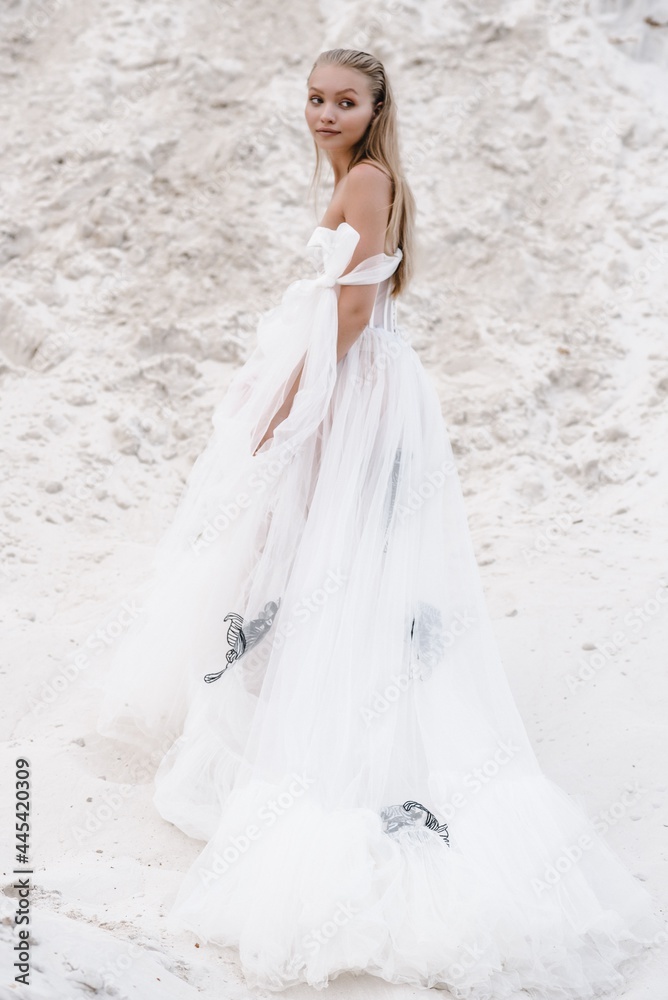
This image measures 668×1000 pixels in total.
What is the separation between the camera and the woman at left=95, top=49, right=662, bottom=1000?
1987 millimetres

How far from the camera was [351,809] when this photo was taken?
2.18m

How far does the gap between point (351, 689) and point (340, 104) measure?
56.4 inches

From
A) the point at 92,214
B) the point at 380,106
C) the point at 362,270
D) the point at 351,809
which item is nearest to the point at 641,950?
the point at 351,809

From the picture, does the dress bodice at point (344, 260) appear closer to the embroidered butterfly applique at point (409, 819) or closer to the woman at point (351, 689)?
the woman at point (351, 689)

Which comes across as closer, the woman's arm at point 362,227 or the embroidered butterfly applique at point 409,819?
the embroidered butterfly applique at point 409,819

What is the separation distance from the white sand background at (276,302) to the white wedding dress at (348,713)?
0.72ft

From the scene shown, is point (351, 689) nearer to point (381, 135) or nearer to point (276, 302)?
point (381, 135)

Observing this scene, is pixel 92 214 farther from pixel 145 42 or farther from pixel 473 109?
pixel 473 109

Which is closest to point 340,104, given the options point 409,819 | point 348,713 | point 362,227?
point 362,227

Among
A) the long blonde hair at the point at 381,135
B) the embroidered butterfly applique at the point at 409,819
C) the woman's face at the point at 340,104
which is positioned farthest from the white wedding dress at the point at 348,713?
the woman's face at the point at 340,104

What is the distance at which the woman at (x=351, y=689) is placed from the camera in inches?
78.2

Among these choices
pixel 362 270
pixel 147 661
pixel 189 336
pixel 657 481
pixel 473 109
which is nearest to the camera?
pixel 362 270

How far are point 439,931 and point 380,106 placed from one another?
194cm

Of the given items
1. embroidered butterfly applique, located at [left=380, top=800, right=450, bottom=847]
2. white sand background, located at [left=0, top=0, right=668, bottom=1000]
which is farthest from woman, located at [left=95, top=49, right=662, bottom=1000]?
white sand background, located at [left=0, top=0, right=668, bottom=1000]
